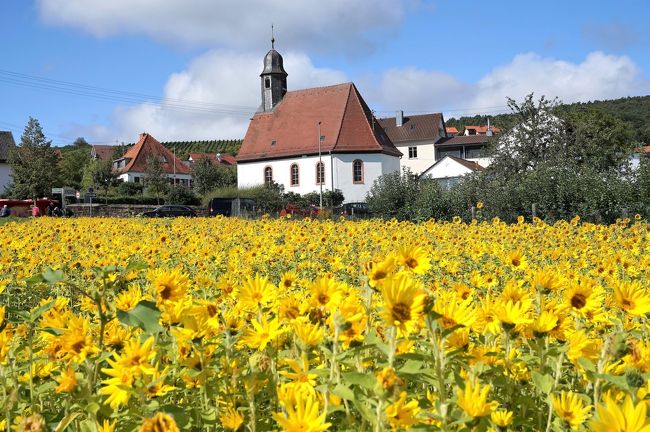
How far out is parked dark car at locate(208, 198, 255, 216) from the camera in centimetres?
2775

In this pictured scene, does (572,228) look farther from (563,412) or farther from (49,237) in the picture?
(563,412)

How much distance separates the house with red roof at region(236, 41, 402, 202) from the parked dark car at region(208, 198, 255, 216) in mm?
17208

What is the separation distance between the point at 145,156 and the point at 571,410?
80.1m

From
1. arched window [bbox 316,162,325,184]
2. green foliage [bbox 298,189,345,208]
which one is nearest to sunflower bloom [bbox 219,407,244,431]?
green foliage [bbox 298,189,345,208]

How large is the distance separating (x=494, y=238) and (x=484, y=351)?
23.2ft

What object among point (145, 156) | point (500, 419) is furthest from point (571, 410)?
point (145, 156)

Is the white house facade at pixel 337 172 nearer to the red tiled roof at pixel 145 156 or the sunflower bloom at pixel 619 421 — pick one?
the red tiled roof at pixel 145 156

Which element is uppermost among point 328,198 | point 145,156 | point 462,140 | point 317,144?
point 462,140

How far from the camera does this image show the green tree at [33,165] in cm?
5138

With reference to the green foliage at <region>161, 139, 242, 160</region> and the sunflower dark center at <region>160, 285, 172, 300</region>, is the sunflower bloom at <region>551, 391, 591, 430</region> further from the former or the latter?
the green foliage at <region>161, 139, 242, 160</region>

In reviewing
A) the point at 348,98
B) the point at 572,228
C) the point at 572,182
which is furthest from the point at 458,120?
the point at 572,228

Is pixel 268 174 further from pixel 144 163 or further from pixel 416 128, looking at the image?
pixel 416 128

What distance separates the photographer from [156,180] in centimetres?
5816

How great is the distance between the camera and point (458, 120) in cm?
14550
